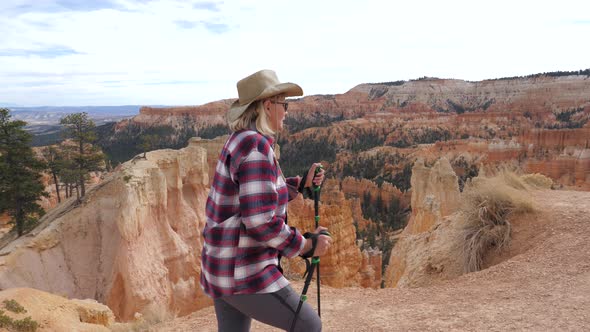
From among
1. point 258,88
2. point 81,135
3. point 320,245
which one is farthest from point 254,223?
point 81,135

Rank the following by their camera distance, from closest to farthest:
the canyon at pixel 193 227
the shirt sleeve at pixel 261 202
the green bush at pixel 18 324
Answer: the shirt sleeve at pixel 261 202
the green bush at pixel 18 324
the canyon at pixel 193 227

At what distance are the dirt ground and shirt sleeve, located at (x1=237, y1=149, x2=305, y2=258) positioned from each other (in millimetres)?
2610

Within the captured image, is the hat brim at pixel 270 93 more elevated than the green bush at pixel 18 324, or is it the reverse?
the hat brim at pixel 270 93

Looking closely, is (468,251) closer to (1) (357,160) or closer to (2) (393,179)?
(2) (393,179)

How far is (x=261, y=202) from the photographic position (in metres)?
1.79

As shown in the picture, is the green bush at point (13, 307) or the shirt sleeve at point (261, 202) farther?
the green bush at point (13, 307)

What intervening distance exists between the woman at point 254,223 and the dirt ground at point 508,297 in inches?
93.9

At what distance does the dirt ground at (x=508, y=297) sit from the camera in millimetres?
3721

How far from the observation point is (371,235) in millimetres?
29672

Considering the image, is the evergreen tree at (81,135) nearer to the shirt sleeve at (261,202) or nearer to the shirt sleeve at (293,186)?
the shirt sleeve at (293,186)

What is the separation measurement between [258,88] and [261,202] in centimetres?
58

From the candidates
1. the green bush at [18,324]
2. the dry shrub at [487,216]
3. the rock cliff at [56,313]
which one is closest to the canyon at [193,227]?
the dry shrub at [487,216]

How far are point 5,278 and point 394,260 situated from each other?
35.6 feet

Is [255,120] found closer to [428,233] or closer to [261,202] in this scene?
[261,202]
